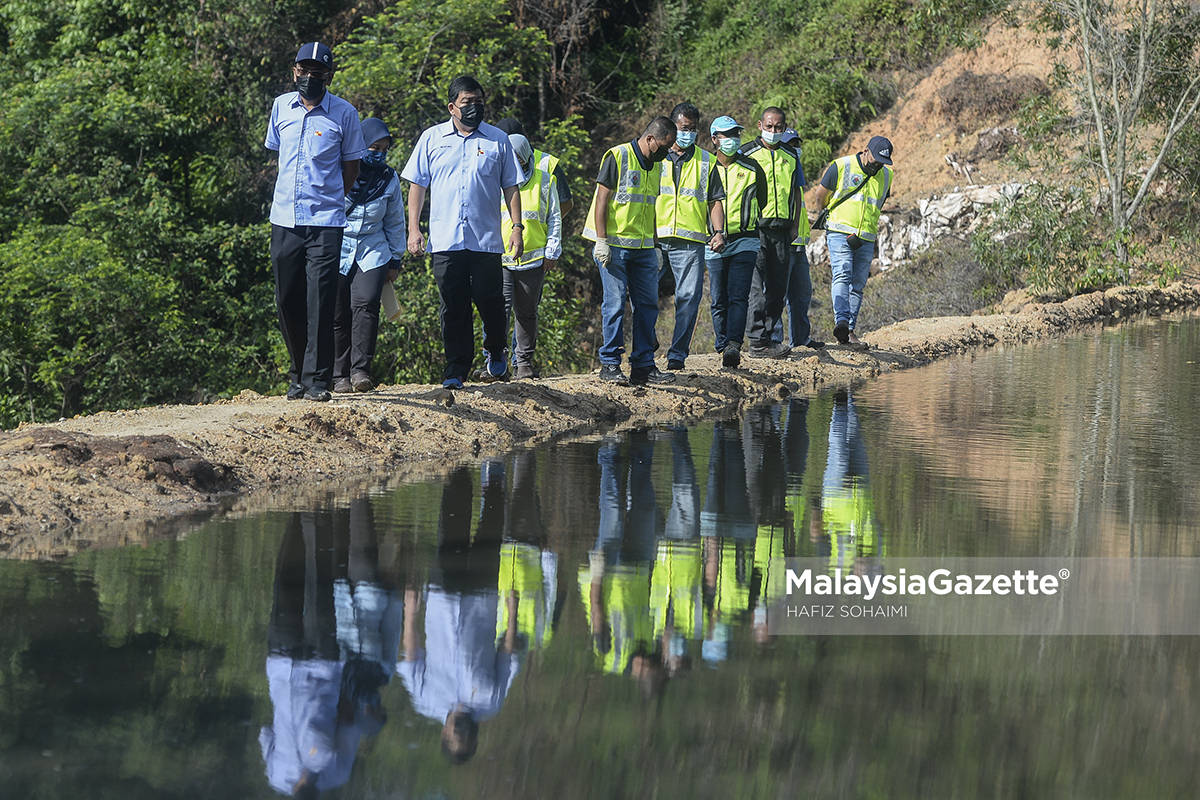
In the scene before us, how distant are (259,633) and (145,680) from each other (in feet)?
1.65

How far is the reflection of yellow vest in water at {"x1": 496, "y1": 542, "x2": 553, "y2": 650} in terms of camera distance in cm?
440

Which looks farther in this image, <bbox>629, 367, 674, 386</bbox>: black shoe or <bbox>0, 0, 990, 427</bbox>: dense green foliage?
<bbox>0, 0, 990, 427</bbox>: dense green foliage

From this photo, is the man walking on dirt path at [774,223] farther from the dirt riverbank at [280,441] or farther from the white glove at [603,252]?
the white glove at [603,252]

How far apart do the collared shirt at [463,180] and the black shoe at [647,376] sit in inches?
67.8

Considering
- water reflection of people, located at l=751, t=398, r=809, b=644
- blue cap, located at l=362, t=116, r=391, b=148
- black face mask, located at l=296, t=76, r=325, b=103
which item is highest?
black face mask, located at l=296, t=76, r=325, b=103

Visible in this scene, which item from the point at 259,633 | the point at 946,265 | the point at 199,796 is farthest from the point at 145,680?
the point at 946,265

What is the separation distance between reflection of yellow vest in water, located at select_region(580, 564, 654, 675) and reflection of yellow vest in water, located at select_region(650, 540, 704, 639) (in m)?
0.04

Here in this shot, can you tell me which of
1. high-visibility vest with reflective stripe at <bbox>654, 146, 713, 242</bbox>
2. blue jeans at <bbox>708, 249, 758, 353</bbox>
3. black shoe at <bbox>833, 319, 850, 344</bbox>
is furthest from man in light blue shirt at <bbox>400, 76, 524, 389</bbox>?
black shoe at <bbox>833, 319, 850, 344</bbox>

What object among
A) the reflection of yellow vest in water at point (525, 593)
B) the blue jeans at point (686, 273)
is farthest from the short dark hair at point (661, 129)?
the reflection of yellow vest in water at point (525, 593)

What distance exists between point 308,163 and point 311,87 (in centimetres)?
45

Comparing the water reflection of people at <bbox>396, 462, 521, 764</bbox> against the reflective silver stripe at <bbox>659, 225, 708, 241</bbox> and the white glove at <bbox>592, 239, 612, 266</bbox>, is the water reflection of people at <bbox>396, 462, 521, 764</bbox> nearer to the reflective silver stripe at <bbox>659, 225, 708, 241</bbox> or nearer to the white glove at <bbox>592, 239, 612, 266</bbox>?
the white glove at <bbox>592, 239, 612, 266</bbox>

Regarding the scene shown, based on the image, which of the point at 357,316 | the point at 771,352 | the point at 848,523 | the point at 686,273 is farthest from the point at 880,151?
the point at 848,523

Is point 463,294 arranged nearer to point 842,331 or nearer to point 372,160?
point 372,160

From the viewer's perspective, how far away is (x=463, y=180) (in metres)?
9.00
